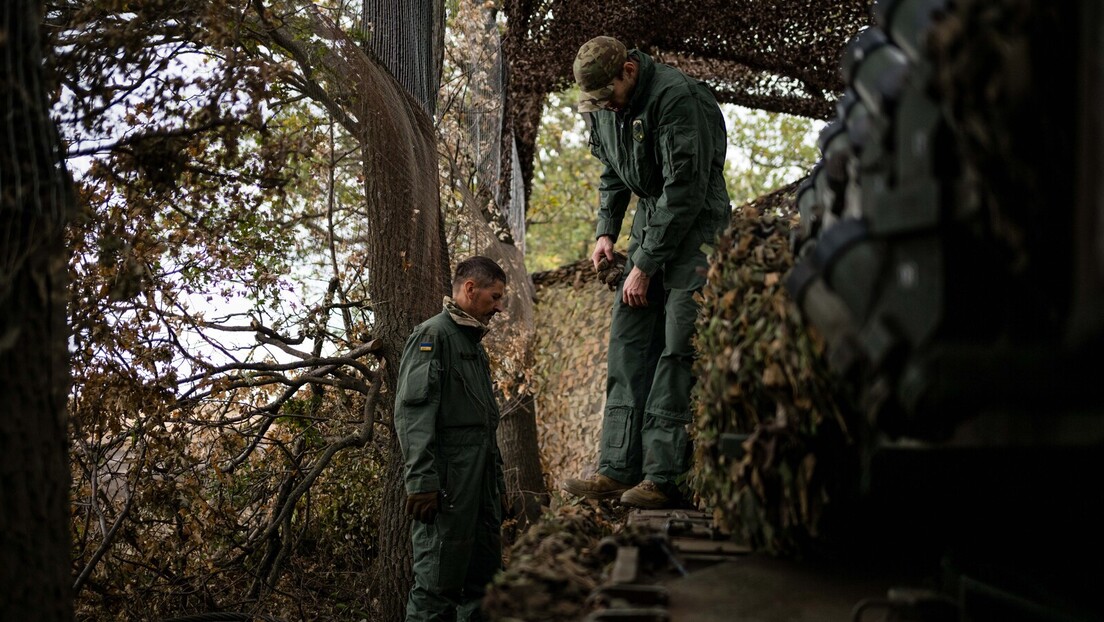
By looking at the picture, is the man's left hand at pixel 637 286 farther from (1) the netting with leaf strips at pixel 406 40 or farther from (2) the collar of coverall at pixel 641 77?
(1) the netting with leaf strips at pixel 406 40

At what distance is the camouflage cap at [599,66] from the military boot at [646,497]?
1.84 m

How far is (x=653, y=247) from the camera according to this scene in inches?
211

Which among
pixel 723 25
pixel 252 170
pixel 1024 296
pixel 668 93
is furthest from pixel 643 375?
pixel 723 25

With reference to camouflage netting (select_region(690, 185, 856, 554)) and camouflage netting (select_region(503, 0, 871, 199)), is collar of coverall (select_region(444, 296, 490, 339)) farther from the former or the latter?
camouflage netting (select_region(503, 0, 871, 199))

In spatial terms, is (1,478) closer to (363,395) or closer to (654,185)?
(654,185)

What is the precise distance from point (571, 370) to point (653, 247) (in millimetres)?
5927

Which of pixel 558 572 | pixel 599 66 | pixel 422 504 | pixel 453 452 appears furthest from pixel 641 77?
pixel 558 572

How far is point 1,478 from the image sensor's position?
321 cm

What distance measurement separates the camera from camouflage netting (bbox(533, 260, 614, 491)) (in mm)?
10883

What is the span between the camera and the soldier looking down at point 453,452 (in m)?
5.84

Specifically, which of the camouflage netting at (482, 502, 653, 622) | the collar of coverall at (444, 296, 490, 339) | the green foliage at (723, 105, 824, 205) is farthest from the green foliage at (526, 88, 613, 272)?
the camouflage netting at (482, 502, 653, 622)

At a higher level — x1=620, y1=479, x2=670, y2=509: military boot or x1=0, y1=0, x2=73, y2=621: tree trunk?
x1=0, y1=0, x2=73, y2=621: tree trunk

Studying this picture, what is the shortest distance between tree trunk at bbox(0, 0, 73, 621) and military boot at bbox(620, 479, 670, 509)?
96.4 inches

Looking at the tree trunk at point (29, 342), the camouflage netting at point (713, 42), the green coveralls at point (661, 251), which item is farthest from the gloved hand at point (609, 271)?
the camouflage netting at point (713, 42)
